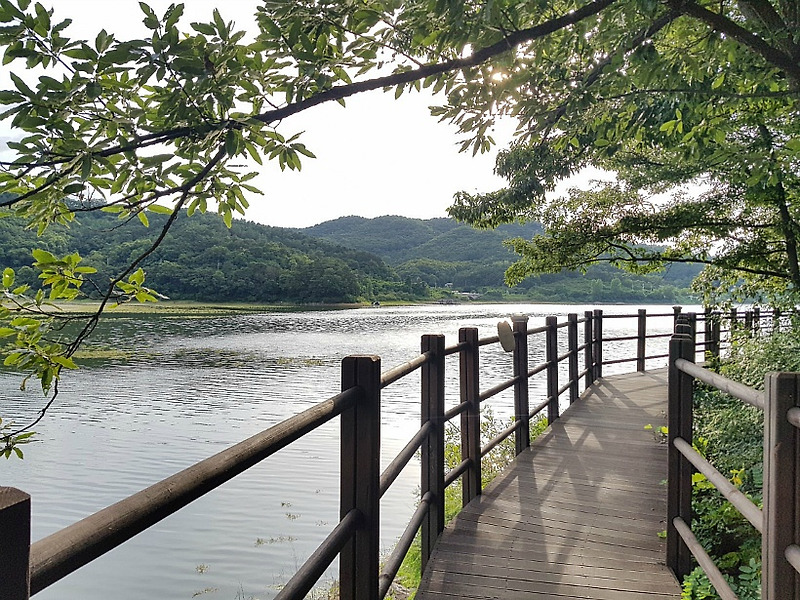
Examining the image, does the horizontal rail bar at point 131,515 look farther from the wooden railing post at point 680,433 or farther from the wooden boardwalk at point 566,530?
the wooden railing post at point 680,433

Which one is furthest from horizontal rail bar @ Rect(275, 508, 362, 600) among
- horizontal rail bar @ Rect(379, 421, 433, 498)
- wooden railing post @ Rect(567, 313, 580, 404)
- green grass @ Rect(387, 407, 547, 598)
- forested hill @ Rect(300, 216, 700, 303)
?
forested hill @ Rect(300, 216, 700, 303)

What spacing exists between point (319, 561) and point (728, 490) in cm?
120

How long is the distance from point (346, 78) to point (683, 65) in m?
1.71

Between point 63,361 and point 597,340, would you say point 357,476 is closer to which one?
point 63,361

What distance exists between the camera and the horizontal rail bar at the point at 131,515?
0.63 meters

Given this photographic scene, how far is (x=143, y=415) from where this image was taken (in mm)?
14578

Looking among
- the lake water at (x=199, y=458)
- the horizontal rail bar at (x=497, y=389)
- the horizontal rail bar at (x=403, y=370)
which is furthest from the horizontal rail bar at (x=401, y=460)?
the lake water at (x=199, y=458)

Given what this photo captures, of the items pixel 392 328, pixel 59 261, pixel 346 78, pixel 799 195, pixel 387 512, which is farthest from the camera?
pixel 392 328

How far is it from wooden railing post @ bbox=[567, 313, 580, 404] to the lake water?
2.59 metres

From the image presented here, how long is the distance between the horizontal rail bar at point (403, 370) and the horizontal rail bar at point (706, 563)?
1226 millimetres

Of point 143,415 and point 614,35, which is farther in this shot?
point 143,415

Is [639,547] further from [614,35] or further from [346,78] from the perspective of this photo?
[346,78]

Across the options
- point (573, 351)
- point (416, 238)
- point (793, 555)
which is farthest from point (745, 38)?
point (416, 238)

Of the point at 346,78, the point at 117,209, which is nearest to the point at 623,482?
the point at 346,78
